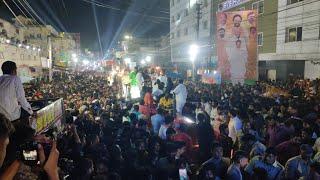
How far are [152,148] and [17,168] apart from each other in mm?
5145

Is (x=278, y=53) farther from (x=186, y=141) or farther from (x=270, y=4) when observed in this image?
(x=186, y=141)

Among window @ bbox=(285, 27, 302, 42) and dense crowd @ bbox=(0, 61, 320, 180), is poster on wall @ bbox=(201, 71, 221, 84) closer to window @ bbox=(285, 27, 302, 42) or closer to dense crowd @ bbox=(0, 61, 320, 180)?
dense crowd @ bbox=(0, 61, 320, 180)

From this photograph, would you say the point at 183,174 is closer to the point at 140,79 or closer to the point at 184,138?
the point at 184,138

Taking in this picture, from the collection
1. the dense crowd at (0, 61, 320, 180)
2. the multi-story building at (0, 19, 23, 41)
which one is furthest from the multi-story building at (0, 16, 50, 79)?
the dense crowd at (0, 61, 320, 180)

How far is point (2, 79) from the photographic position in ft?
16.7

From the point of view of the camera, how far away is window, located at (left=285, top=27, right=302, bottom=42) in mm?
26723

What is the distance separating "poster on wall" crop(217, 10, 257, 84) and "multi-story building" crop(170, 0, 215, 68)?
85.3 feet

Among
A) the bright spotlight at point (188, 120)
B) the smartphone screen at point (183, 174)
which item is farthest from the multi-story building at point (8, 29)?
the smartphone screen at point (183, 174)

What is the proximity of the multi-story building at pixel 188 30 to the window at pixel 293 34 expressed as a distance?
12.1 m

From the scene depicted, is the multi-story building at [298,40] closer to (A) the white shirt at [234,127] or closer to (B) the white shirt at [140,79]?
(B) the white shirt at [140,79]

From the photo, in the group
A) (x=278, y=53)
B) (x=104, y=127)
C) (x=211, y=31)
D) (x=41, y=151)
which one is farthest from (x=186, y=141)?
(x=211, y=31)

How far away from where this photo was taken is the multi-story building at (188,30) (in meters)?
42.9

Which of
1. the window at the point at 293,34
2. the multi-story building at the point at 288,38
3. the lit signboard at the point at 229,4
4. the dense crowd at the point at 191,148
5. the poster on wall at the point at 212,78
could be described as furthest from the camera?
the lit signboard at the point at 229,4

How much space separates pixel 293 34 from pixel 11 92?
86.7ft
